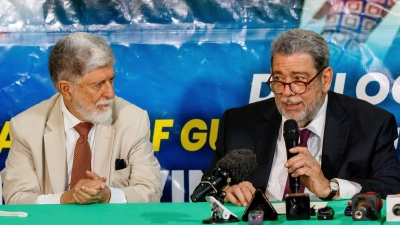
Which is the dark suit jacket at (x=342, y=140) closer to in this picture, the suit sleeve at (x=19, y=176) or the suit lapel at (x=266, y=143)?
the suit lapel at (x=266, y=143)

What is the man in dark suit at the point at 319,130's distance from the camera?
400 cm

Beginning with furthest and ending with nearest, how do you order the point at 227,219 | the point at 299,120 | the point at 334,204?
the point at 299,120, the point at 334,204, the point at 227,219

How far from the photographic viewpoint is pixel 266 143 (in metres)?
4.22

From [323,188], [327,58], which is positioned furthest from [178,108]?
[323,188]

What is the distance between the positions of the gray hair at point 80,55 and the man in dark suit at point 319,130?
76cm

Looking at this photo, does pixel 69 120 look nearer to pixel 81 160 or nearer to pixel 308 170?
pixel 81 160

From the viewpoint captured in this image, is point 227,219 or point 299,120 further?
point 299,120

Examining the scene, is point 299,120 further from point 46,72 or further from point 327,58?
point 46,72

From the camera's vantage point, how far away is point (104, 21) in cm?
486

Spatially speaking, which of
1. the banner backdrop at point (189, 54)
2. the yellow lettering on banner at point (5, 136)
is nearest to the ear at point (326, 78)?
the banner backdrop at point (189, 54)

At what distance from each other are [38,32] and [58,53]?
757 millimetres

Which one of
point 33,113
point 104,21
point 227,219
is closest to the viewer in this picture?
point 227,219

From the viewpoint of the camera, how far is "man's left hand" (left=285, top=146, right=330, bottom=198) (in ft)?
11.2

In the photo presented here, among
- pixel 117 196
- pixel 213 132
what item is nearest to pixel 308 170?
pixel 117 196
